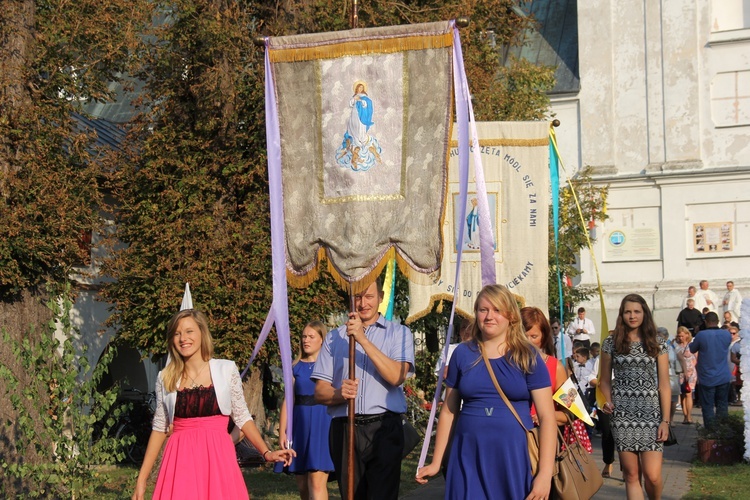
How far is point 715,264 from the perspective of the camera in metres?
39.1

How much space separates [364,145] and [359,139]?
59mm

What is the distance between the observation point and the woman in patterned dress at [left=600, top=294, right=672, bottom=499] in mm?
9672

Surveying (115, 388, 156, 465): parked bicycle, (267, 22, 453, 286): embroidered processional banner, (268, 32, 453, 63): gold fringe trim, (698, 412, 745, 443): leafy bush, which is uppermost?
Result: (268, 32, 453, 63): gold fringe trim

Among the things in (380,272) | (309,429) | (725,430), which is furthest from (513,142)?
(380,272)

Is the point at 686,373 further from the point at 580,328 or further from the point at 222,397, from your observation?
the point at 222,397

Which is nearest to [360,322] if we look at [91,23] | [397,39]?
[397,39]

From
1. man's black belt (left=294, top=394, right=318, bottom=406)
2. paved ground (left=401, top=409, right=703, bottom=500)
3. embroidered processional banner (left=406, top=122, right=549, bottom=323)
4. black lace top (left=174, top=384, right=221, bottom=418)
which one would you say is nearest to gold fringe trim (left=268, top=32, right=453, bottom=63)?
black lace top (left=174, top=384, right=221, bottom=418)

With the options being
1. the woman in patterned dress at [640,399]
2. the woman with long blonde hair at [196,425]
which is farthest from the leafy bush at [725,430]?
the woman with long blonde hair at [196,425]

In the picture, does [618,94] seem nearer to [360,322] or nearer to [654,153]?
[654,153]

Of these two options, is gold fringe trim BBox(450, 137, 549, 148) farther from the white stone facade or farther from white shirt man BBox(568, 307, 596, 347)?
the white stone facade

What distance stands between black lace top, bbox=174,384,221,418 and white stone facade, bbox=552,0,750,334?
31.8 m

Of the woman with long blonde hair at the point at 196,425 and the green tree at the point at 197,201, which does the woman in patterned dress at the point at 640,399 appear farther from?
the green tree at the point at 197,201

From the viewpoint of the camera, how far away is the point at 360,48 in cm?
874

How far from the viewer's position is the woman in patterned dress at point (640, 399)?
9672 mm
